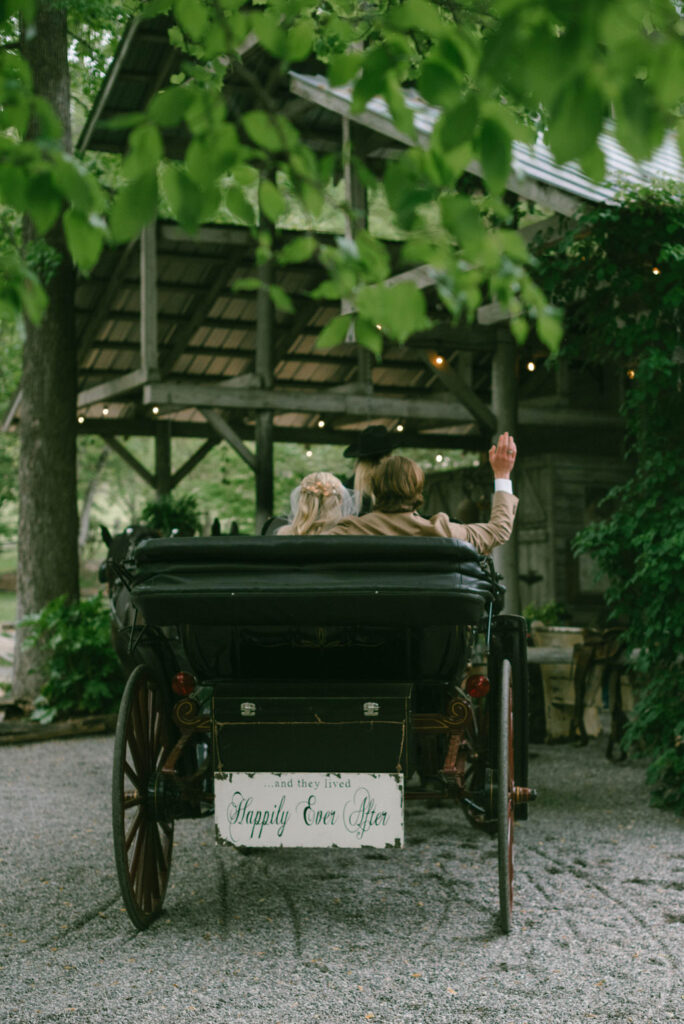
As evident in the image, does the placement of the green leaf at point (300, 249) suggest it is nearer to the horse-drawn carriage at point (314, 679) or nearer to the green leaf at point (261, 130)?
the green leaf at point (261, 130)

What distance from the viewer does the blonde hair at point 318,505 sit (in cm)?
519

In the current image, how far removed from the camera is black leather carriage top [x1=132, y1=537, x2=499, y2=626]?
418 cm

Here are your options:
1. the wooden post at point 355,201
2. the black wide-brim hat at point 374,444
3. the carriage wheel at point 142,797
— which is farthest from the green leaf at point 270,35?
the black wide-brim hat at point 374,444

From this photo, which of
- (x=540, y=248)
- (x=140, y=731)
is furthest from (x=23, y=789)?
(x=540, y=248)

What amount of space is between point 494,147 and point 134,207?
0.61 metres

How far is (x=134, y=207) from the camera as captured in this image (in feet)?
6.52

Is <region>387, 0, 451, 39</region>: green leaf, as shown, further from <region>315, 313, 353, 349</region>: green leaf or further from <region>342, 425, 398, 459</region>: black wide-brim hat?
<region>342, 425, 398, 459</region>: black wide-brim hat

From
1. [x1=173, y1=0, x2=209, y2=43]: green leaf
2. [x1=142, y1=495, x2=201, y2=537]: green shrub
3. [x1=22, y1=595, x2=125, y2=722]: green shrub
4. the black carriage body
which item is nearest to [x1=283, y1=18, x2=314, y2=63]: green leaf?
[x1=173, y1=0, x2=209, y2=43]: green leaf

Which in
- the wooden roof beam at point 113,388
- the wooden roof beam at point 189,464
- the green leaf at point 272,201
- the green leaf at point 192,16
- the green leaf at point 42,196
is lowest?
the green leaf at point 42,196

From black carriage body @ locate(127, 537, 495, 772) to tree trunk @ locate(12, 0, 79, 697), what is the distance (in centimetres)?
770

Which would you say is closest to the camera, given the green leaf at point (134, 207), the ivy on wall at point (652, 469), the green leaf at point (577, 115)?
the green leaf at point (577, 115)

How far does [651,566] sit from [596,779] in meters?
2.00

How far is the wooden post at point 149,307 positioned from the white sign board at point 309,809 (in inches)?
386

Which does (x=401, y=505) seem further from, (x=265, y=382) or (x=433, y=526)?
(x=265, y=382)
